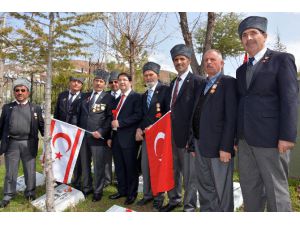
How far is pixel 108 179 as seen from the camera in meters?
5.96

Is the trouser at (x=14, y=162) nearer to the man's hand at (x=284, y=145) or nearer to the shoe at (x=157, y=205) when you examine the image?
the shoe at (x=157, y=205)

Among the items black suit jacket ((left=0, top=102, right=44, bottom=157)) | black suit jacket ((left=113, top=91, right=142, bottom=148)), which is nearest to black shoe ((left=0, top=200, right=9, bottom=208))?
black suit jacket ((left=0, top=102, right=44, bottom=157))

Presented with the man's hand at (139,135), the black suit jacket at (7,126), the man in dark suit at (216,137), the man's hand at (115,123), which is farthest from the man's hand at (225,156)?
the black suit jacket at (7,126)

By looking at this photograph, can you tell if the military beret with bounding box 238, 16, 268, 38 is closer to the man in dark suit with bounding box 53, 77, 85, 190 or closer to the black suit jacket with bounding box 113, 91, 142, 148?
the black suit jacket with bounding box 113, 91, 142, 148

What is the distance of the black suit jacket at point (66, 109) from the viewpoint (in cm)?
545

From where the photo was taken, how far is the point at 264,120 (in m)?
2.89

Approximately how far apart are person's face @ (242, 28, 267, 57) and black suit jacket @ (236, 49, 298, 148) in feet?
0.35

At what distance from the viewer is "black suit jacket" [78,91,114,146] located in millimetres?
4938

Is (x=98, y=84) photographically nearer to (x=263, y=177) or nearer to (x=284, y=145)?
(x=263, y=177)

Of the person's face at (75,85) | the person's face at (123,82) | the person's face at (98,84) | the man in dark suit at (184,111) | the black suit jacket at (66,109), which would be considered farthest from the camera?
the person's face at (75,85)

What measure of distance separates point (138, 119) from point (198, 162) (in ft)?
4.63

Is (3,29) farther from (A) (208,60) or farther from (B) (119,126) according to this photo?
(A) (208,60)

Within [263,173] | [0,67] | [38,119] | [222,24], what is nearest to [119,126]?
[38,119]

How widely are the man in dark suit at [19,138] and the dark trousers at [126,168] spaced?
1383 mm
